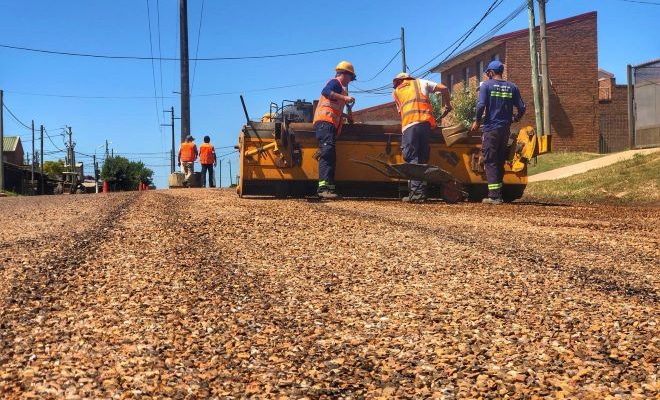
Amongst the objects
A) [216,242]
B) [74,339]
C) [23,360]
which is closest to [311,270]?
[216,242]

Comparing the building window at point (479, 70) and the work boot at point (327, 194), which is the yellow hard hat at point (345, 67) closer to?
the work boot at point (327, 194)

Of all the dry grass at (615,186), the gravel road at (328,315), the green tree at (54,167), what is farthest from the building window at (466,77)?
the green tree at (54,167)

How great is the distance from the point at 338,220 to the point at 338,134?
3.58 metres

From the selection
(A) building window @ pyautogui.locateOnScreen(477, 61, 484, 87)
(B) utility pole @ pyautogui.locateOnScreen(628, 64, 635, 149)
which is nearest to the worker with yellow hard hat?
(B) utility pole @ pyautogui.locateOnScreen(628, 64, 635, 149)

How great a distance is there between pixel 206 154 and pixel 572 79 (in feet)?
70.7

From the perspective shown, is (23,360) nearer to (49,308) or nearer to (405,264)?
(49,308)

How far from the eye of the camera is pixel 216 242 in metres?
4.22

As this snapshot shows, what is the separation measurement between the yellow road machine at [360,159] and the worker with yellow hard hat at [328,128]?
1.11 feet

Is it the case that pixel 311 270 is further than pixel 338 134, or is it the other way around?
pixel 338 134

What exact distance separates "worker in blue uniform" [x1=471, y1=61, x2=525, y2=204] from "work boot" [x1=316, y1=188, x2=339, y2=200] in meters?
1.98

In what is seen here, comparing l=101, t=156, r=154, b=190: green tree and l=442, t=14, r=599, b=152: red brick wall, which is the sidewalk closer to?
l=442, t=14, r=599, b=152: red brick wall

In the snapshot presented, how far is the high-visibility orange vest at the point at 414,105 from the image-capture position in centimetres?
848

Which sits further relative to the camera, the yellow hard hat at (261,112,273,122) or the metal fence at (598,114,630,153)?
the metal fence at (598,114,630,153)

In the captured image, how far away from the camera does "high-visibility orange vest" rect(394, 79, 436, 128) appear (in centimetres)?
848
